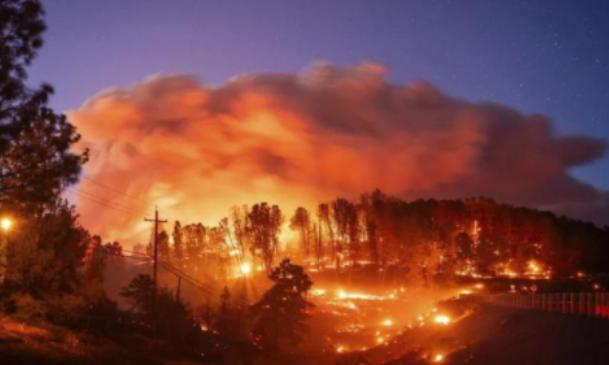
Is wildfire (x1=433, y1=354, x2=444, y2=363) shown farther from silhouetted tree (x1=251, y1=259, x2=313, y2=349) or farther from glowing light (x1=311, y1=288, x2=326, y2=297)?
glowing light (x1=311, y1=288, x2=326, y2=297)

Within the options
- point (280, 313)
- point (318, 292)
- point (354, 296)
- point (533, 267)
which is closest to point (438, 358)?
point (280, 313)

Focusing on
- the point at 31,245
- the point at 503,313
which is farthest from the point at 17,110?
the point at 503,313

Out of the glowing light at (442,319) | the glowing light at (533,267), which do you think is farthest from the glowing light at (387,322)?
the glowing light at (533,267)

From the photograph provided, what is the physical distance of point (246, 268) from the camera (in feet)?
455

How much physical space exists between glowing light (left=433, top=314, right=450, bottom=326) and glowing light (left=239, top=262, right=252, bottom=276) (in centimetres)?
5623

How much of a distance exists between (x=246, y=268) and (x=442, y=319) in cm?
6315

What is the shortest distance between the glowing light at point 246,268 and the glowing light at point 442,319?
5623cm

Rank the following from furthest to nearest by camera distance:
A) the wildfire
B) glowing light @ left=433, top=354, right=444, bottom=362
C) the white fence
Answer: glowing light @ left=433, top=354, right=444, bottom=362 → the wildfire → the white fence

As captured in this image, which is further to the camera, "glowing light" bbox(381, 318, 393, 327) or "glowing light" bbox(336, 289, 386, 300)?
"glowing light" bbox(336, 289, 386, 300)

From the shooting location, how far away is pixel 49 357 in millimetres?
28922

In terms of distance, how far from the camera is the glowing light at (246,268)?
5320 inches

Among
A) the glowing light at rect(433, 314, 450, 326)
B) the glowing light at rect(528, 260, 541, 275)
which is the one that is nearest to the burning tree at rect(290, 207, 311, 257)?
the glowing light at rect(528, 260, 541, 275)

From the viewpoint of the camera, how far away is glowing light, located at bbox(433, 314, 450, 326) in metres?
82.3

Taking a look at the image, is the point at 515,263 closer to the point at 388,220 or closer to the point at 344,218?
the point at 388,220
